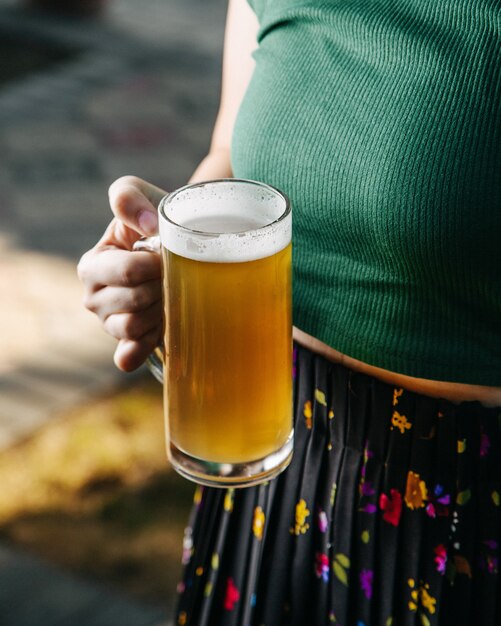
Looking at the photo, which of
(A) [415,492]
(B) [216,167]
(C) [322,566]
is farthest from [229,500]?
(B) [216,167]

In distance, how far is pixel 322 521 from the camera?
1.25m

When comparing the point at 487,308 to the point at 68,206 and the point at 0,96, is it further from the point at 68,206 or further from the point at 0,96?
the point at 0,96

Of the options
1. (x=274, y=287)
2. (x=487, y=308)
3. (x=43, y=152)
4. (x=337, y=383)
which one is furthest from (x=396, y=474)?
(x=43, y=152)

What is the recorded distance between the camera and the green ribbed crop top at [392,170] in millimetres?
1063

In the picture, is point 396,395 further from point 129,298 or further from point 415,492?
point 129,298

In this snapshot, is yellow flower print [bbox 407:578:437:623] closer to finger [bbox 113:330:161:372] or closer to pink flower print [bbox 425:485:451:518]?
pink flower print [bbox 425:485:451:518]

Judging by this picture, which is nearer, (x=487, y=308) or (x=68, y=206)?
(x=487, y=308)

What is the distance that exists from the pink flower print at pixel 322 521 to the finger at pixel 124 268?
1.38 ft

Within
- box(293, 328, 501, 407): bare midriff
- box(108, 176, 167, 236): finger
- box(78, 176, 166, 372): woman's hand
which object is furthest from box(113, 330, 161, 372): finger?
box(293, 328, 501, 407): bare midriff

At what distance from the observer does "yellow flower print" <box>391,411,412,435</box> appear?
115 cm

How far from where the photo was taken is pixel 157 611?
2.38 m

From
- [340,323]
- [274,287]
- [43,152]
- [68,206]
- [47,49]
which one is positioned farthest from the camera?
[47,49]

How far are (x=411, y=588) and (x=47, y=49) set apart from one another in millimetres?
6540

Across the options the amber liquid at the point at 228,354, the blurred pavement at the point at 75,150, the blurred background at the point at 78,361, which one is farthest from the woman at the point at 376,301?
the blurred pavement at the point at 75,150
